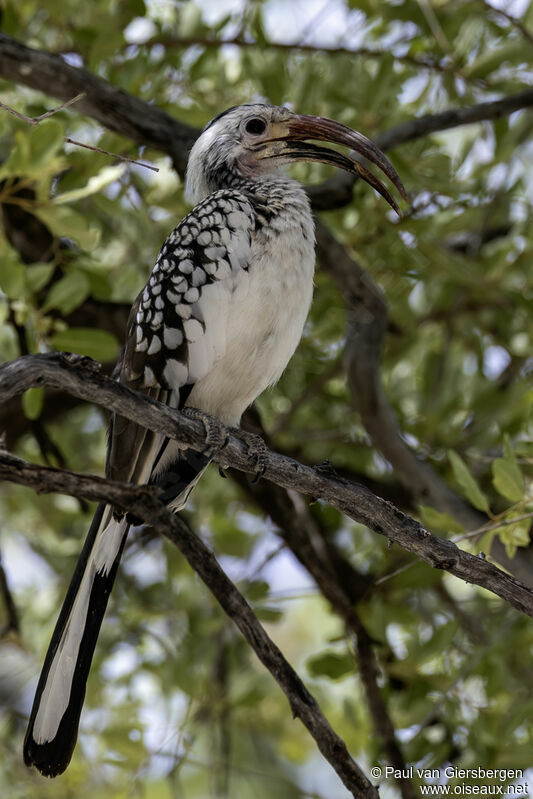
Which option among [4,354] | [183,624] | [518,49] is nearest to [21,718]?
[183,624]

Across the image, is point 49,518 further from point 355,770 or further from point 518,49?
point 518,49

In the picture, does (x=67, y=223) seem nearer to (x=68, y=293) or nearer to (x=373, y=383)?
(x=68, y=293)

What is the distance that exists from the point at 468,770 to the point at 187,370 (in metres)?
1.50

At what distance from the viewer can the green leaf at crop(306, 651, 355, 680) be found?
10.5 ft

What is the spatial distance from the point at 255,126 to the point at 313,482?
157cm

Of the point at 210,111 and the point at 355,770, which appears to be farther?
the point at 210,111

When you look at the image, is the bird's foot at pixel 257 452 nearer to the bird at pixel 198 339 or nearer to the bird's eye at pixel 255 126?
the bird at pixel 198 339

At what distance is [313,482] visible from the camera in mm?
2113

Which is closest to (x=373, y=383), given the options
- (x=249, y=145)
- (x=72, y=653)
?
(x=249, y=145)

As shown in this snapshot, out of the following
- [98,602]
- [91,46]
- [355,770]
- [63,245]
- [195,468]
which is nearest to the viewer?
[355,770]

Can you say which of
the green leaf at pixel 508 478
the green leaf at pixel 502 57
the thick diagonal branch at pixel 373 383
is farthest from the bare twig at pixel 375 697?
the green leaf at pixel 502 57

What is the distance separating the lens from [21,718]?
374 cm

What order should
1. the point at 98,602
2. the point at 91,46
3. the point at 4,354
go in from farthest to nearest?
the point at 4,354 < the point at 91,46 < the point at 98,602

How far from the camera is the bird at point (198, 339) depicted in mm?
2479
